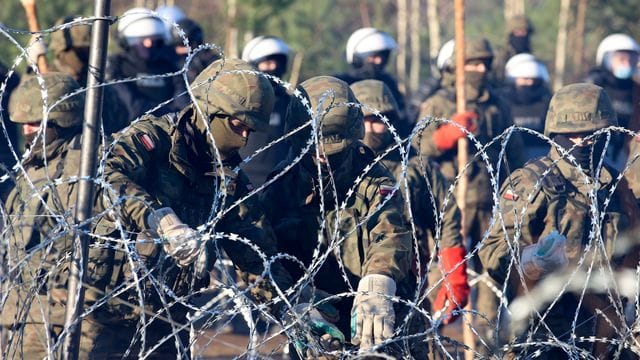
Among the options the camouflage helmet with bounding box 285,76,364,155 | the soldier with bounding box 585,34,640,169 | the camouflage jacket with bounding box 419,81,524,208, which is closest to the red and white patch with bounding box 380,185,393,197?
the camouflage helmet with bounding box 285,76,364,155

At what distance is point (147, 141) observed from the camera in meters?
5.67

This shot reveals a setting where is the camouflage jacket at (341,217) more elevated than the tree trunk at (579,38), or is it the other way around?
the camouflage jacket at (341,217)

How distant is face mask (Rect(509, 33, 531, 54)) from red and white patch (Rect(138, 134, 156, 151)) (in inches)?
329

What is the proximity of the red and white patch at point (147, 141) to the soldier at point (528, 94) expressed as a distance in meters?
6.34

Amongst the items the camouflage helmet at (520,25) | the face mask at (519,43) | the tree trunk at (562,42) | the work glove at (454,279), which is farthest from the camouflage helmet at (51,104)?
the tree trunk at (562,42)

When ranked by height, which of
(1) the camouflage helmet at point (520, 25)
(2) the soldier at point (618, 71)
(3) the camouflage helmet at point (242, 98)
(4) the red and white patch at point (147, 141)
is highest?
(3) the camouflage helmet at point (242, 98)

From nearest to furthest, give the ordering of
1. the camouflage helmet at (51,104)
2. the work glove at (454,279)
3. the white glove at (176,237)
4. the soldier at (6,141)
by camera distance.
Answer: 1. the white glove at (176,237)
2. the camouflage helmet at (51,104)
3. the work glove at (454,279)
4. the soldier at (6,141)

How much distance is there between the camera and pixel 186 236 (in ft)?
16.1

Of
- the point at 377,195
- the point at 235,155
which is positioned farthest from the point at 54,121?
the point at 377,195

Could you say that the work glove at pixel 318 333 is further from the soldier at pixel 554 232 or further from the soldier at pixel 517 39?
the soldier at pixel 517 39

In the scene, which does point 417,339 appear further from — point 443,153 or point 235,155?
point 443,153

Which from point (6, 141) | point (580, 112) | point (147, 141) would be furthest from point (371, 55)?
point (147, 141)

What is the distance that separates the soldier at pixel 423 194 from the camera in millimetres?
7914

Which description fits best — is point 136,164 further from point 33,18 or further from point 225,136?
point 33,18
